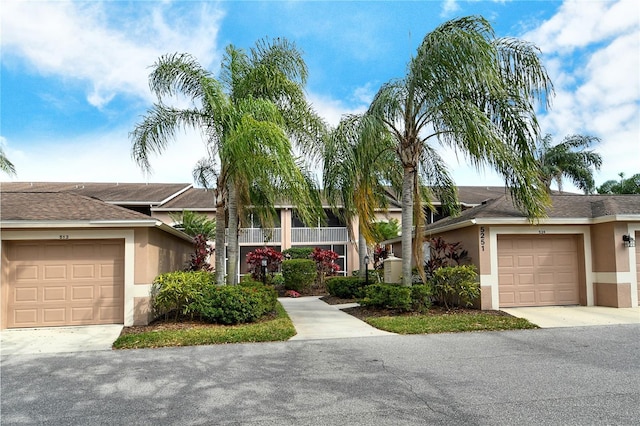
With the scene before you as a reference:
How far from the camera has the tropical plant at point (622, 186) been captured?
94.5ft

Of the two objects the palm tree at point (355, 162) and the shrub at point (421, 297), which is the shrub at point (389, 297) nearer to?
the shrub at point (421, 297)

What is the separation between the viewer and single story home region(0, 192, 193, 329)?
997cm

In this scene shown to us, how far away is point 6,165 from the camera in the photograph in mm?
13078

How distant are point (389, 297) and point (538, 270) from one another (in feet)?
15.0

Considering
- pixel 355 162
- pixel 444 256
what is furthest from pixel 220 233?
pixel 444 256

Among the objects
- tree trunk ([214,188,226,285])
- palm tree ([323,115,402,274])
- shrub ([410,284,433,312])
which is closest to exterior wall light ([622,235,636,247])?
shrub ([410,284,433,312])

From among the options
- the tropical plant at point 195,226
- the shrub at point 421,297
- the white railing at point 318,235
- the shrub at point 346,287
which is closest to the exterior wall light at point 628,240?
the shrub at point 421,297

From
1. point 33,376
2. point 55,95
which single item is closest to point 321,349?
point 33,376

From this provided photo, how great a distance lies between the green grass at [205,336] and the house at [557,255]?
231 inches

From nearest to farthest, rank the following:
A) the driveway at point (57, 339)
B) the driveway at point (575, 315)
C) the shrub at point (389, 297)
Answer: the driveway at point (57, 339)
the driveway at point (575, 315)
the shrub at point (389, 297)

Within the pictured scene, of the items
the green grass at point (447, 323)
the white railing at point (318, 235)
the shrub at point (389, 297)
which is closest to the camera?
the green grass at point (447, 323)

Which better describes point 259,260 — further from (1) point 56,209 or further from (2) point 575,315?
(2) point 575,315

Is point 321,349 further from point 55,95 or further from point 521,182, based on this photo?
point 55,95

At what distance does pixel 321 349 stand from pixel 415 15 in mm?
8797
